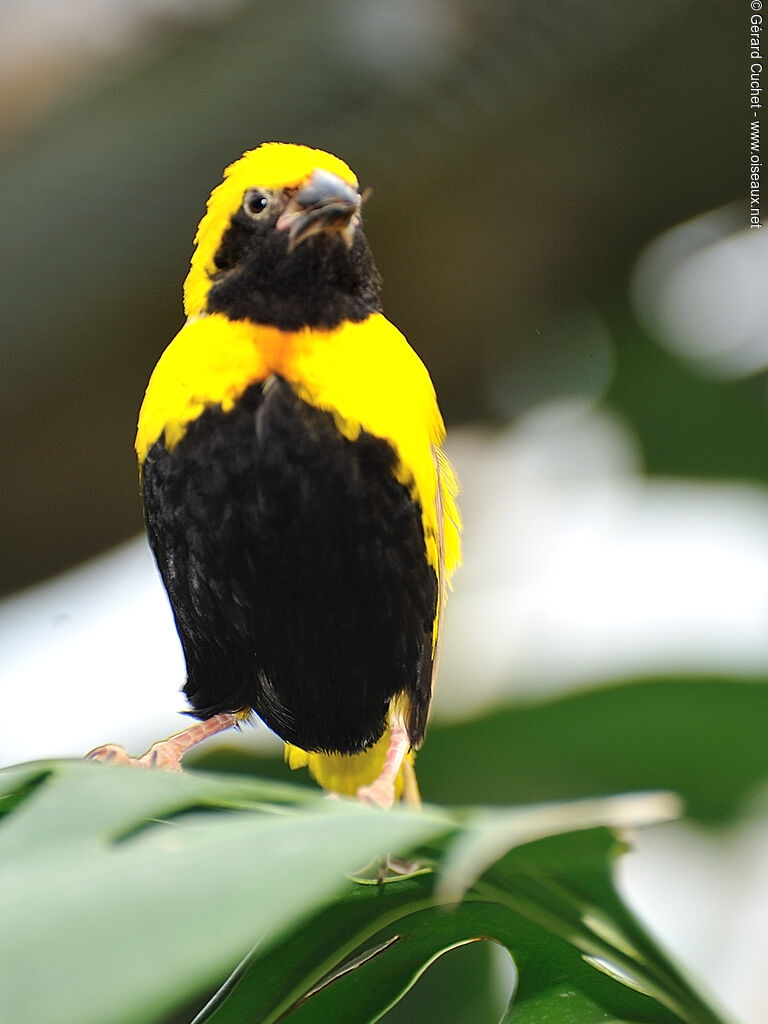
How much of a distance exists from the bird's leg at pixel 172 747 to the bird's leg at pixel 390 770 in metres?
0.19

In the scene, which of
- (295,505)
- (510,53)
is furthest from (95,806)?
(510,53)

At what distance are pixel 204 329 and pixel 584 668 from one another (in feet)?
1.75

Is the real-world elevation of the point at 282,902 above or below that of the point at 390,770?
above

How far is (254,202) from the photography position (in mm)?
1146

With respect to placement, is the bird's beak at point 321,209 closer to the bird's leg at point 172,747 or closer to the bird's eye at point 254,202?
the bird's eye at point 254,202

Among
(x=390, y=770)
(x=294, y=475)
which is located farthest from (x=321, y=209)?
(x=390, y=770)

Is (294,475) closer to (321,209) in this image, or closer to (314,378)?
(314,378)

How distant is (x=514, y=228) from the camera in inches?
84.3

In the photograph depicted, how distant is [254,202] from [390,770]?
0.57m

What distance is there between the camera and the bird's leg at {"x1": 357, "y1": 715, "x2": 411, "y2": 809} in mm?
1010

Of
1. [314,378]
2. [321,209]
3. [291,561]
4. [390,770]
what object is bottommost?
[390,770]

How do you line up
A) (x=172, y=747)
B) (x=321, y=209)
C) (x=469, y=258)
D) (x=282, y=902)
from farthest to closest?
(x=469, y=258), (x=172, y=747), (x=321, y=209), (x=282, y=902)

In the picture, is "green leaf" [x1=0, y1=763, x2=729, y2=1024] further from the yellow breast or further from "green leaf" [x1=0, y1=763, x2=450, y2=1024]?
the yellow breast

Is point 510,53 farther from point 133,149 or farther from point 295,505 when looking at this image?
point 295,505
